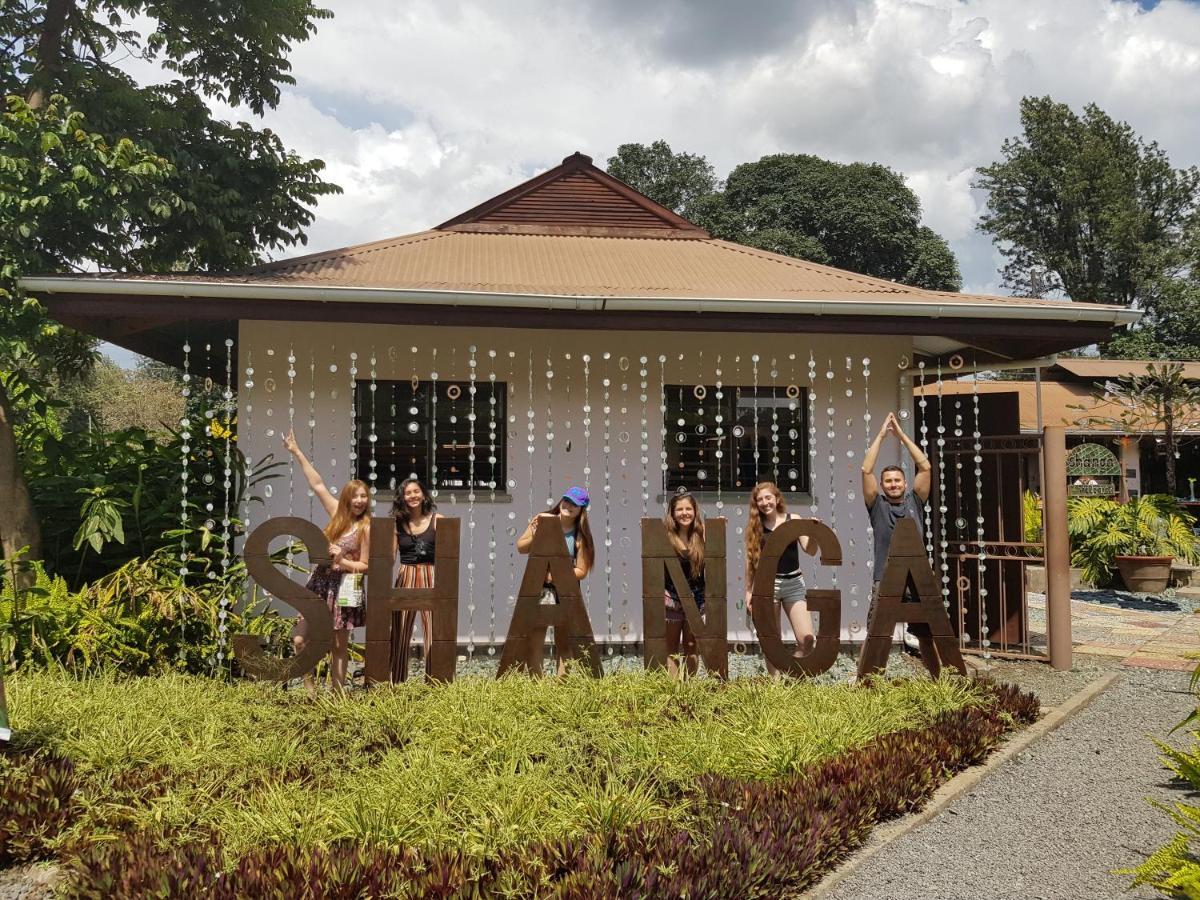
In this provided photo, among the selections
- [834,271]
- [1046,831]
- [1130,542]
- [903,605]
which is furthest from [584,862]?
[1130,542]

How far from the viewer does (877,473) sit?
27.4ft

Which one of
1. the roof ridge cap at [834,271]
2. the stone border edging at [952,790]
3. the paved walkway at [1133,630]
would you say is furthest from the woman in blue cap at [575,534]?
the paved walkway at [1133,630]

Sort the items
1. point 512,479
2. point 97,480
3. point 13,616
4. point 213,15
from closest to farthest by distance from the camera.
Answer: point 13,616
point 97,480
point 512,479
point 213,15

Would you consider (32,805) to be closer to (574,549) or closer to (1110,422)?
(574,549)

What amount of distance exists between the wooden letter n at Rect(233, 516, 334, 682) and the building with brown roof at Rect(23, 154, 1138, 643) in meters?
2.11

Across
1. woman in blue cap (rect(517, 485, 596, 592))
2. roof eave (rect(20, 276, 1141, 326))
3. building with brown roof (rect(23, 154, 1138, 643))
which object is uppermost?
roof eave (rect(20, 276, 1141, 326))

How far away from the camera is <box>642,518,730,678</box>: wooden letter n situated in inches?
226

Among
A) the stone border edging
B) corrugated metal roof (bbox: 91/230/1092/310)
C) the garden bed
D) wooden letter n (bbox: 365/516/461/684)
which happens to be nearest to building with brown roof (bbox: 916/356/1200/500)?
corrugated metal roof (bbox: 91/230/1092/310)

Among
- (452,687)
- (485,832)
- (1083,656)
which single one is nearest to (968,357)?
(1083,656)

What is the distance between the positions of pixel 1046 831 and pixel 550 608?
2.97 metres

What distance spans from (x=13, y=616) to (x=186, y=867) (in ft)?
13.0

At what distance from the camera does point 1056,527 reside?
7172 mm

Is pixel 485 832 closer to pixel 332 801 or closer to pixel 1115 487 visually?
pixel 332 801

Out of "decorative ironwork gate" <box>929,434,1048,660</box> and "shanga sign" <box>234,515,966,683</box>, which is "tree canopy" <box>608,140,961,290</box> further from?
"shanga sign" <box>234,515,966,683</box>
